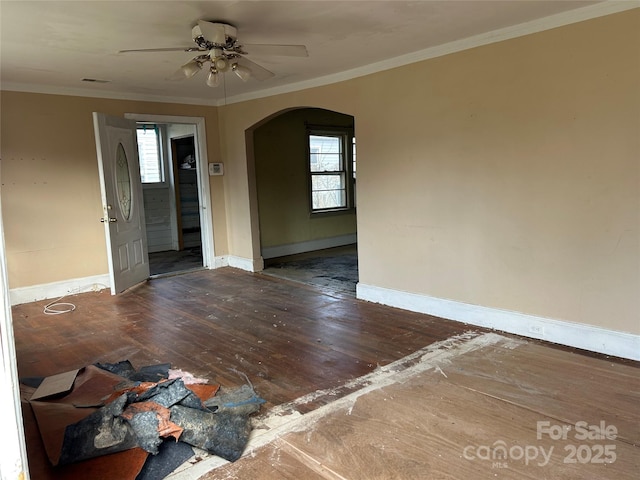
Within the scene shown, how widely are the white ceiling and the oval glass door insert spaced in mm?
1025

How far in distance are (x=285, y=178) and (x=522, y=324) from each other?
4710 mm

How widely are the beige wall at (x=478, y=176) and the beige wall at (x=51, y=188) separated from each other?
0.05 feet

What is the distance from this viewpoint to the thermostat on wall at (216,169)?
21.4ft

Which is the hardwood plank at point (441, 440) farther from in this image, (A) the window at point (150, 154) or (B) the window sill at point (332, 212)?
(A) the window at point (150, 154)

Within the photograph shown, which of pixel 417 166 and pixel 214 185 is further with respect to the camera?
pixel 214 185

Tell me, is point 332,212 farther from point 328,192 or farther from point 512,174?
point 512,174

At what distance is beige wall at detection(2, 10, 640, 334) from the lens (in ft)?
10.2

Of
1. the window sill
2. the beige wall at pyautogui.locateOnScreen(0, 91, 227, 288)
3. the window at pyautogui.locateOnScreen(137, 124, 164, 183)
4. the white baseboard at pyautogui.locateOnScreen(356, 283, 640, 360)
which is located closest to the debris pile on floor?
the white baseboard at pyautogui.locateOnScreen(356, 283, 640, 360)

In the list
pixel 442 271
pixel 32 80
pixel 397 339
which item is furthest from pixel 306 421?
pixel 32 80

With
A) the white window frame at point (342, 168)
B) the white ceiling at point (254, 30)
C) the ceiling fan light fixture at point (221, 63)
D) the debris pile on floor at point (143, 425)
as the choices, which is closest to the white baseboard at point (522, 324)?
the debris pile on floor at point (143, 425)

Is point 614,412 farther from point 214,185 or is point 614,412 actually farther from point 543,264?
point 214,185

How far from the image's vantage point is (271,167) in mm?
7266

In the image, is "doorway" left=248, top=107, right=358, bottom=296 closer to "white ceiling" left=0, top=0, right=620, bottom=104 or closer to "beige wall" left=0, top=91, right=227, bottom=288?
"beige wall" left=0, top=91, right=227, bottom=288

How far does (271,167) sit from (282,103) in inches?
72.3
